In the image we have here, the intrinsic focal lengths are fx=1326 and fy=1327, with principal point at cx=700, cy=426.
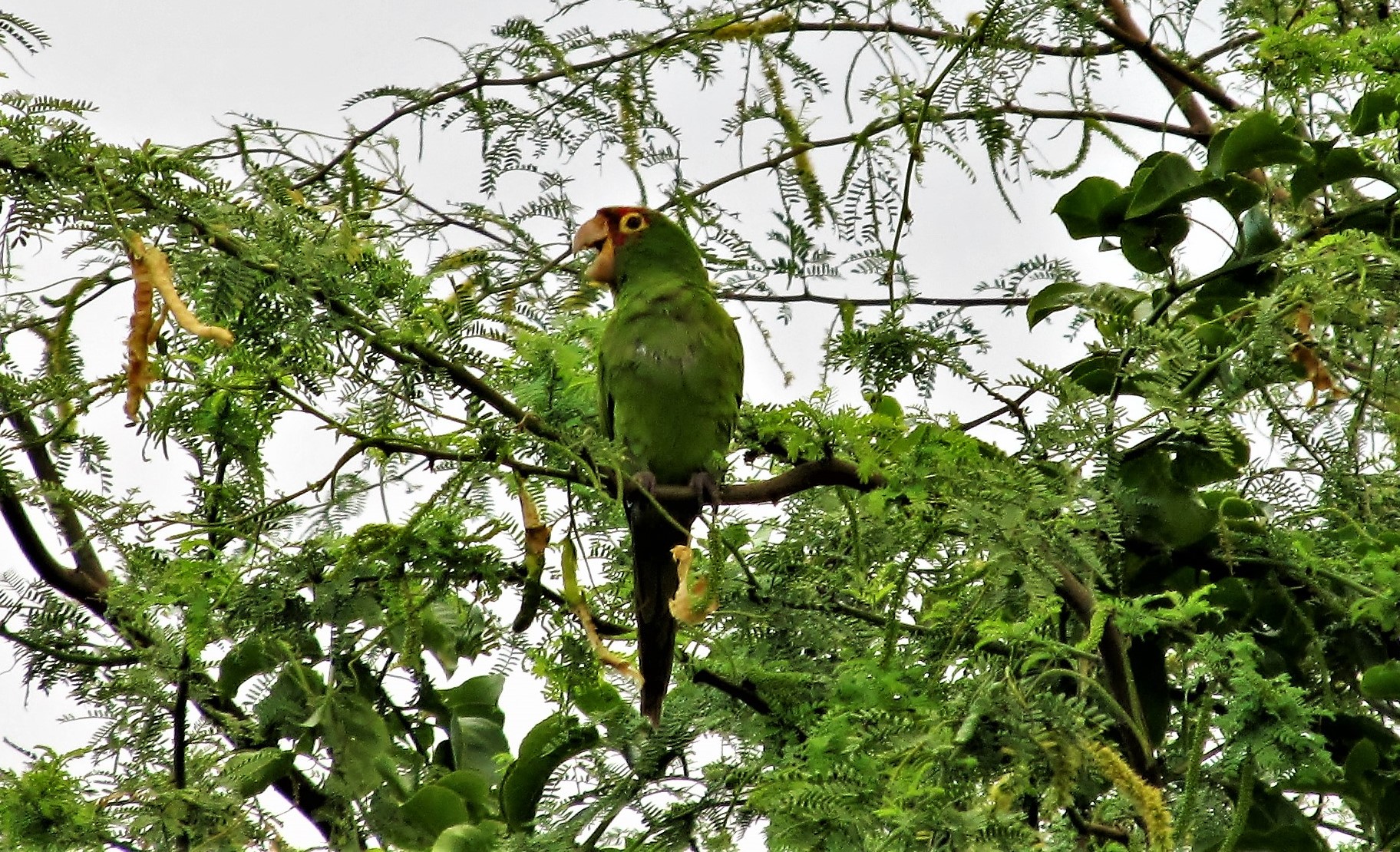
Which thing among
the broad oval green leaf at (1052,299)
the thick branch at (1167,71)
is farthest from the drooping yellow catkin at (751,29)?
the broad oval green leaf at (1052,299)

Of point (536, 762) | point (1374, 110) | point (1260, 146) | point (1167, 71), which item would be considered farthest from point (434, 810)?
point (1167, 71)

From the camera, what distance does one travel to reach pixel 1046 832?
132 cm

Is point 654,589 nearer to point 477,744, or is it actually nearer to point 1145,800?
point 477,744

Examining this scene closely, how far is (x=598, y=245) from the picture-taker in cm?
250

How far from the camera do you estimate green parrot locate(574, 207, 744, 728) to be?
91.7 inches

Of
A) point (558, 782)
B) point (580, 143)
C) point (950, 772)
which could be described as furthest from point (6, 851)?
point (580, 143)

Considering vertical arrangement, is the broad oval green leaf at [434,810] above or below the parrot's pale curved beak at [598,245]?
below

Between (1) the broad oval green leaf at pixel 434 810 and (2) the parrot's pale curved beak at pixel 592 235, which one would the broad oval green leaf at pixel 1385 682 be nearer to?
(1) the broad oval green leaf at pixel 434 810

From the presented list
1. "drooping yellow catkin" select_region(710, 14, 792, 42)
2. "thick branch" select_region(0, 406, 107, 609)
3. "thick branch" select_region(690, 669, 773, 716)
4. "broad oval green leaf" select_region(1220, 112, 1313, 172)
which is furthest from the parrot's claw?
"broad oval green leaf" select_region(1220, 112, 1313, 172)

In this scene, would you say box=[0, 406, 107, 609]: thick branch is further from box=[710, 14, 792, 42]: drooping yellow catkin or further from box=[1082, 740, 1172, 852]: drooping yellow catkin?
box=[1082, 740, 1172, 852]: drooping yellow catkin

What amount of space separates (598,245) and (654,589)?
783mm

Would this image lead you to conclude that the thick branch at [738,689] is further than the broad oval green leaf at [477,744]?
No

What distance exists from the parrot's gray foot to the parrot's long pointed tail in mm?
20

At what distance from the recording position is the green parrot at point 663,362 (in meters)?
2.33
